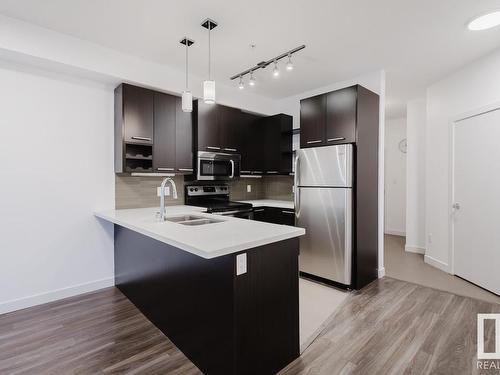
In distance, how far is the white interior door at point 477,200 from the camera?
2.96 metres

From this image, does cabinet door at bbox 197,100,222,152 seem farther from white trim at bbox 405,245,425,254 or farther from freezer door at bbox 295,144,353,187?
white trim at bbox 405,245,425,254

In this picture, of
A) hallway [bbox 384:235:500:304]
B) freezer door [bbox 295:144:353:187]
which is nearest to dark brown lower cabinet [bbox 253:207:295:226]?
freezer door [bbox 295:144:353:187]

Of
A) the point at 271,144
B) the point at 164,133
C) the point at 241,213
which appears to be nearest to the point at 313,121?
the point at 271,144

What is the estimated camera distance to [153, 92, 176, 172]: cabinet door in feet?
10.5

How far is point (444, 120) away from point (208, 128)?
3.32 meters

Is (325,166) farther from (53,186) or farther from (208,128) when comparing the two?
(53,186)

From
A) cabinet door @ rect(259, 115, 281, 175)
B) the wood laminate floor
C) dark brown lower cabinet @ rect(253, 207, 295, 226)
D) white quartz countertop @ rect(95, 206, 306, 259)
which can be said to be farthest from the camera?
cabinet door @ rect(259, 115, 281, 175)

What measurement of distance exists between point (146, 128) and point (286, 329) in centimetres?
258

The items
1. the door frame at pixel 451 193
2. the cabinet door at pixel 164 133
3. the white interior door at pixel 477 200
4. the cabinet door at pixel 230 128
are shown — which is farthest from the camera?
the cabinet door at pixel 230 128

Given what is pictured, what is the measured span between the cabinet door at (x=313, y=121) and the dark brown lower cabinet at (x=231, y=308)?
185cm

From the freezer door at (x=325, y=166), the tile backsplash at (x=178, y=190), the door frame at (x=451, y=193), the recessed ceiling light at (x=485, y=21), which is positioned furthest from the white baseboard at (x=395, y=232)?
the recessed ceiling light at (x=485, y=21)

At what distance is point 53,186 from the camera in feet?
9.17

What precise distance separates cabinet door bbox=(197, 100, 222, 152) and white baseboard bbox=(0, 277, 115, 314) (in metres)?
2.03

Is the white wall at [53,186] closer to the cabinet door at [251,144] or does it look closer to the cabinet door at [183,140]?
the cabinet door at [183,140]
